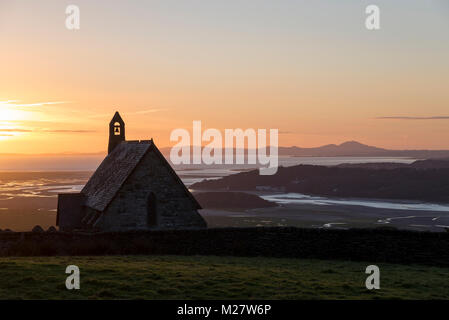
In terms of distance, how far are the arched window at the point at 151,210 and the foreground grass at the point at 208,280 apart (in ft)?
27.0

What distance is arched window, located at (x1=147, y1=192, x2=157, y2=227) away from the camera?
3444 centimetres

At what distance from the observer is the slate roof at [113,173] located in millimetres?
34619

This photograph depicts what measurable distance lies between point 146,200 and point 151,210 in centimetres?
87

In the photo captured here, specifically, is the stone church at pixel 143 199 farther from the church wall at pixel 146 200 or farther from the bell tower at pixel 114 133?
the bell tower at pixel 114 133

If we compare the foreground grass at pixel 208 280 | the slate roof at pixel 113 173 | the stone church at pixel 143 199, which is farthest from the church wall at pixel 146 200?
the foreground grass at pixel 208 280

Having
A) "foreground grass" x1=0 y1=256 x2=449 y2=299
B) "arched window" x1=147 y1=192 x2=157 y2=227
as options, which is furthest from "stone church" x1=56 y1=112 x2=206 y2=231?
"foreground grass" x1=0 y1=256 x2=449 y2=299

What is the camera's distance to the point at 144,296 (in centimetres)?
1667

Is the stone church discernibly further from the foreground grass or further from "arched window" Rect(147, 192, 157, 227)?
the foreground grass

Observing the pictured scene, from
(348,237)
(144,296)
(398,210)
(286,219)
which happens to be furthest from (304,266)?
(398,210)

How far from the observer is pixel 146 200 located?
113 ft

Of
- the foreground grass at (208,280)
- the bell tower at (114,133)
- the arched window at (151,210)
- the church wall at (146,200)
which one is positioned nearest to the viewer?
the foreground grass at (208,280)

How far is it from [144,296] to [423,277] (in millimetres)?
13847

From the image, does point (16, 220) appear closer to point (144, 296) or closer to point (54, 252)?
point (54, 252)

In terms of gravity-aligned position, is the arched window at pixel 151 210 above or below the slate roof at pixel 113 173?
below
